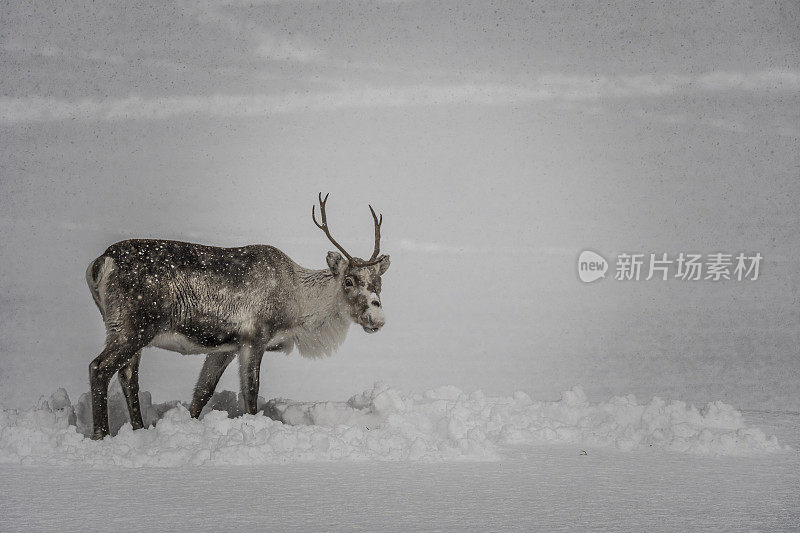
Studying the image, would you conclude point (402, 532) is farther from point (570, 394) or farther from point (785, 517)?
point (570, 394)

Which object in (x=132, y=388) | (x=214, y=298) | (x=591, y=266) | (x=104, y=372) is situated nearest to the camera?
(x=104, y=372)

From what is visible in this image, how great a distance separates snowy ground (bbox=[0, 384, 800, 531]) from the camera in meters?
5.40

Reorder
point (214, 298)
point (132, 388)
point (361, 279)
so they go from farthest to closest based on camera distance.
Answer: point (361, 279), point (214, 298), point (132, 388)

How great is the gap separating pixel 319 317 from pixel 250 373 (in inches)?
30.8

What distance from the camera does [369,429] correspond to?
7.53 m

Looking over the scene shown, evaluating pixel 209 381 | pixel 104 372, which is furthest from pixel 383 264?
pixel 104 372

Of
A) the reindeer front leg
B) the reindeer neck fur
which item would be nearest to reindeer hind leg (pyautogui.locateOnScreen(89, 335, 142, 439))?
the reindeer front leg

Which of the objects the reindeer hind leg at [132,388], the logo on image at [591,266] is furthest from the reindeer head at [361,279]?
the logo on image at [591,266]

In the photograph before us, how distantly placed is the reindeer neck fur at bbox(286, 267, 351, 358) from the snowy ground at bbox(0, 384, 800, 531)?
54cm

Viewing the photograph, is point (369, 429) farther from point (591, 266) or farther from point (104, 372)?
point (591, 266)

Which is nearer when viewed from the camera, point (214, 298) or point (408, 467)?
point (408, 467)

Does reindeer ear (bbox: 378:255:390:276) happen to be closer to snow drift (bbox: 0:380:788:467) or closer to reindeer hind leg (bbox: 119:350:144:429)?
snow drift (bbox: 0:380:788:467)

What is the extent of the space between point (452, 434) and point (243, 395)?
5.61 ft

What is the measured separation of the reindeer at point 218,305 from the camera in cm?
729
